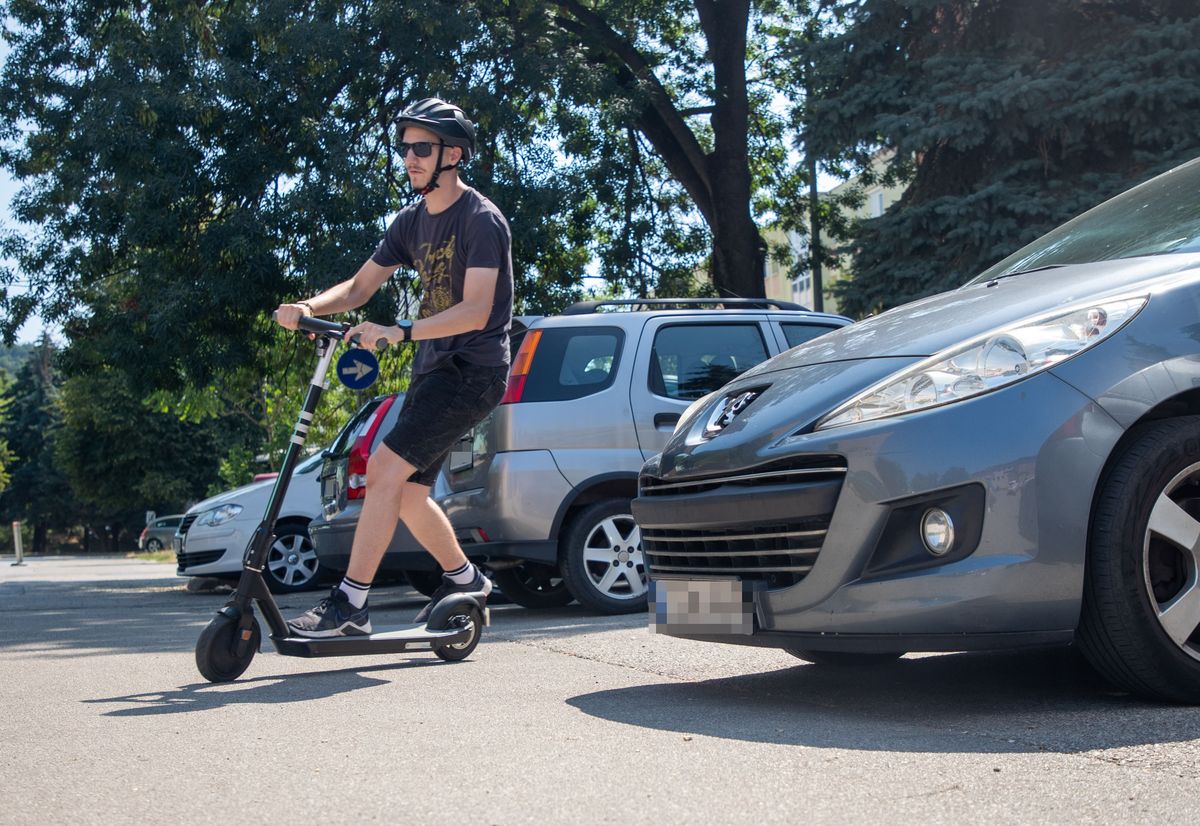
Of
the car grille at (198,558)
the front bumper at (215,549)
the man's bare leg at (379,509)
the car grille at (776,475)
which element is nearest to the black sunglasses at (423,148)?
the man's bare leg at (379,509)

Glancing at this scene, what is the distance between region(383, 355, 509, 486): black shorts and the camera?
213 inches

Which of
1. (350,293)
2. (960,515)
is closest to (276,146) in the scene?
(350,293)

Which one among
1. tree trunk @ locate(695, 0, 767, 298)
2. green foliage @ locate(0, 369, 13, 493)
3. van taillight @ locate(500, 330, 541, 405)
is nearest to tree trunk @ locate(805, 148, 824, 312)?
tree trunk @ locate(695, 0, 767, 298)

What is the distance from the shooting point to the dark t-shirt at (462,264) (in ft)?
18.1

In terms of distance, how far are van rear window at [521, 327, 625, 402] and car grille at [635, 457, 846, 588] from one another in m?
3.38

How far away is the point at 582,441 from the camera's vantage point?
26.6 ft

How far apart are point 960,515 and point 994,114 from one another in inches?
462

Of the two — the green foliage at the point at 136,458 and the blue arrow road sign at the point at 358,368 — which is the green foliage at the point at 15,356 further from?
the blue arrow road sign at the point at 358,368

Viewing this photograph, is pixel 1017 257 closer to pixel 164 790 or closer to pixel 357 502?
pixel 164 790

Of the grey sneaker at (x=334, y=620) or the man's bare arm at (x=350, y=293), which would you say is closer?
the grey sneaker at (x=334, y=620)

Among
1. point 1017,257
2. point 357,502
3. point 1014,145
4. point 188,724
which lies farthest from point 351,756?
point 1014,145

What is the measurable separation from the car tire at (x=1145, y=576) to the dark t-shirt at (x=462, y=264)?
2.38 metres

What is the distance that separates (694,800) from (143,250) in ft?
45.8

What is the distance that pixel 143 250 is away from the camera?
1590 cm
